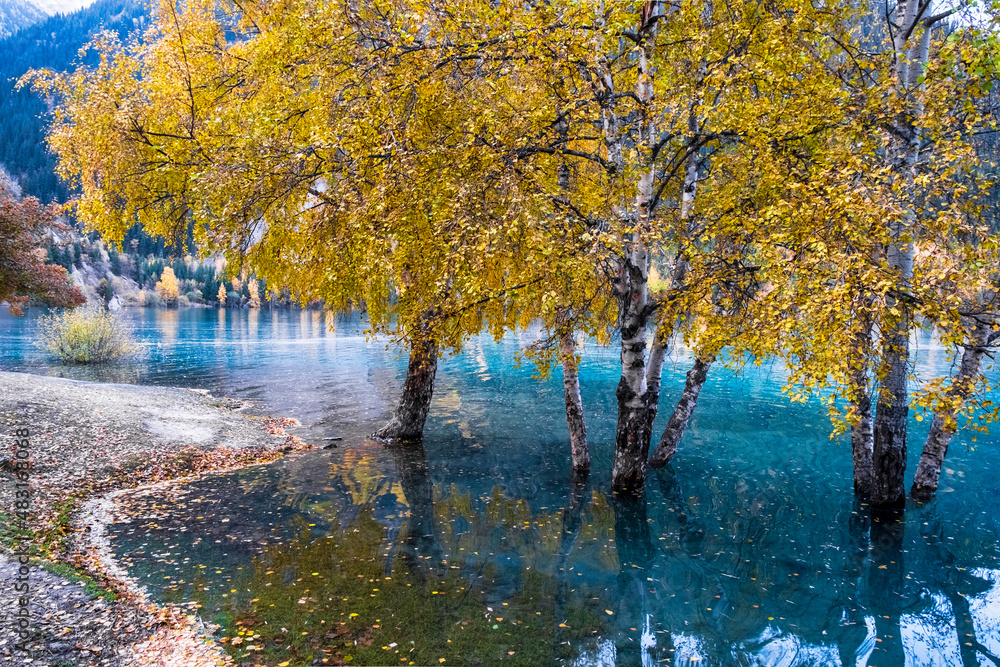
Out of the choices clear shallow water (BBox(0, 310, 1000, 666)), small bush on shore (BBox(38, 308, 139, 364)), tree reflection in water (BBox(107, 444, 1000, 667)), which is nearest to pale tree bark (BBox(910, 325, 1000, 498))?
clear shallow water (BBox(0, 310, 1000, 666))

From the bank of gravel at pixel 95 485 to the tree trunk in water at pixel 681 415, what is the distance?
36.7ft

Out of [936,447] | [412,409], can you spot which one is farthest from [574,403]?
[936,447]

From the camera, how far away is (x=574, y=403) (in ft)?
47.3

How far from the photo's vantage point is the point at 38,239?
95.2 ft

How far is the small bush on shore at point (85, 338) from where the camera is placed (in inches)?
1471

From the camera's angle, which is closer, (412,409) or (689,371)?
(689,371)

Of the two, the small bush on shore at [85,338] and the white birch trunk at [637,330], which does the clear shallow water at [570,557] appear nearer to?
the white birch trunk at [637,330]

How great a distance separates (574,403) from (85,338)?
37471mm

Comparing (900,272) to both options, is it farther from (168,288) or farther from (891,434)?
(168,288)

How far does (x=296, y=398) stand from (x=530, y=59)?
71.3ft

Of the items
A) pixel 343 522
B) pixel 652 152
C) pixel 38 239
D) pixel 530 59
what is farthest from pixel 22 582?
pixel 38 239

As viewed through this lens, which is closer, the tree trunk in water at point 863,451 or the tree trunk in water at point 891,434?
the tree trunk in water at point 891,434

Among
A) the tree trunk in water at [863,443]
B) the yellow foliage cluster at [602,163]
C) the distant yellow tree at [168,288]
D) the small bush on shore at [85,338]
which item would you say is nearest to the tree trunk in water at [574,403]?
the yellow foliage cluster at [602,163]

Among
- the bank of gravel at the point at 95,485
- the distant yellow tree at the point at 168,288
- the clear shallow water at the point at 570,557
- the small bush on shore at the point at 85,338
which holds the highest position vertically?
the distant yellow tree at the point at 168,288
